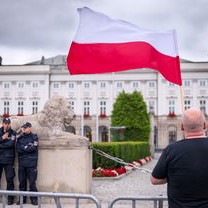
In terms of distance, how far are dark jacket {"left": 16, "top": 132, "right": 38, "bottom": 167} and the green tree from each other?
3998cm

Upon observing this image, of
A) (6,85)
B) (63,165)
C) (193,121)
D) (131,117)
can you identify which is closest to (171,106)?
(131,117)

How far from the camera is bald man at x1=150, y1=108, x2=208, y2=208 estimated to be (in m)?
3.40

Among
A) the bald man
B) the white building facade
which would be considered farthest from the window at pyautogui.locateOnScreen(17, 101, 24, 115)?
the bald man

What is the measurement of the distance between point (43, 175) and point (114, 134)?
4015 cm

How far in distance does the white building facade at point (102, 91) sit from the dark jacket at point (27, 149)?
5730 centimetres

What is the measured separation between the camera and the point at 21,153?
25.9 feet

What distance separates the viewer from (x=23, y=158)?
25.9ft

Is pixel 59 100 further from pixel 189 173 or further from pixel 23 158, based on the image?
pixel 189 173

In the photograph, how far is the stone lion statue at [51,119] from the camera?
338 inches

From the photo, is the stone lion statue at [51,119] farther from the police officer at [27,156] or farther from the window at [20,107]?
the window at [20,107]

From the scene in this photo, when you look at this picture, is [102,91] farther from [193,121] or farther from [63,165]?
[193,121]

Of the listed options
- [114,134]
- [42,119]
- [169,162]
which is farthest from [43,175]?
[114,134]

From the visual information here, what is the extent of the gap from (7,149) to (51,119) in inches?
46.7

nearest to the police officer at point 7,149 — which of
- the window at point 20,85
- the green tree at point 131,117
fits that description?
the green tree at point 131,117
